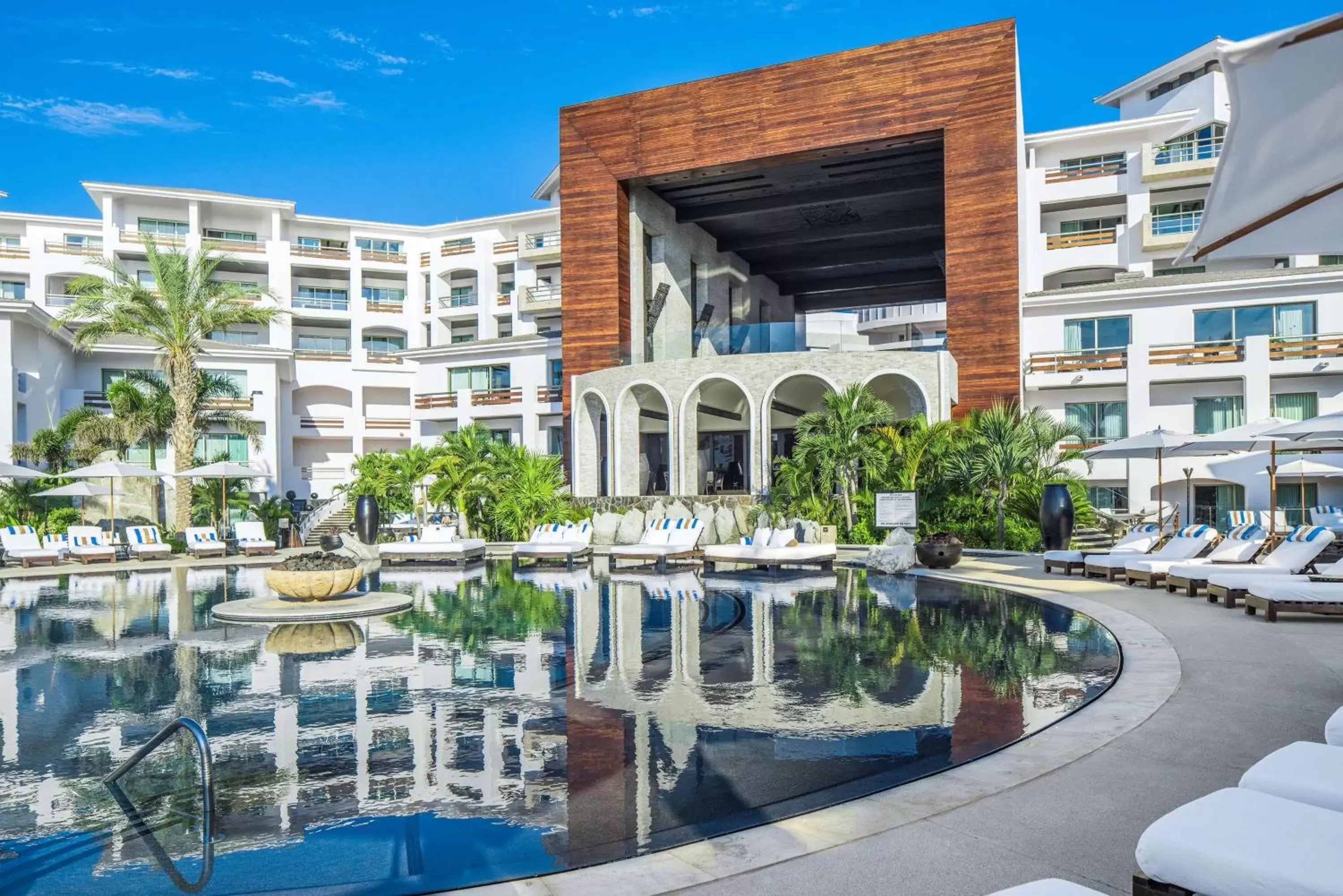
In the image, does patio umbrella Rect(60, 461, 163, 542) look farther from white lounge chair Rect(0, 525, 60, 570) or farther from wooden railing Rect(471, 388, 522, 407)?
wooden railing Rect(471, 388, 522, 407)

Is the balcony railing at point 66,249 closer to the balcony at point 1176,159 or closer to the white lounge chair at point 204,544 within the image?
the white lounge chair at point 204,544

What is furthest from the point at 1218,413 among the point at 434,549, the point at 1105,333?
the point at 434,549

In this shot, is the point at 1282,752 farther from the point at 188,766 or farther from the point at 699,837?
the point at 188,766

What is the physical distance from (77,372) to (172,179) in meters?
14.0

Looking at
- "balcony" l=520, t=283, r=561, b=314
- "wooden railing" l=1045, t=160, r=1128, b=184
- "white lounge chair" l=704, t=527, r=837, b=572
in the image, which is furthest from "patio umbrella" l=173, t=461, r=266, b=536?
"wooden railing" l=1045, t=160, r=1128, b=184

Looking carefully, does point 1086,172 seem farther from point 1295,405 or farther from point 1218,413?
point 1295,405

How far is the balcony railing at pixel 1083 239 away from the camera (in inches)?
1331

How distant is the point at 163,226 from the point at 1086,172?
44190mm

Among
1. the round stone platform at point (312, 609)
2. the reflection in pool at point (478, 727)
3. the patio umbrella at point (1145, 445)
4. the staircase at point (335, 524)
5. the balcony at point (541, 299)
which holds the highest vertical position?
the balcony at point (541, 299)

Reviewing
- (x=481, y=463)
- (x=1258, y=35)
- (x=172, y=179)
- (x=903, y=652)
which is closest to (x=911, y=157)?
(x=481, y=463)

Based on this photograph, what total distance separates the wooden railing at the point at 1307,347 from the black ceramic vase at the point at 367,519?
86.8 ft

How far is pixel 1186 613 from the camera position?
438 inches

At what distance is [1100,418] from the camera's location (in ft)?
96.1

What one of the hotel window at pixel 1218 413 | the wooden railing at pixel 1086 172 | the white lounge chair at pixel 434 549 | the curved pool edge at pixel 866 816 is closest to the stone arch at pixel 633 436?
the white lounge chair at pixel 434 549
